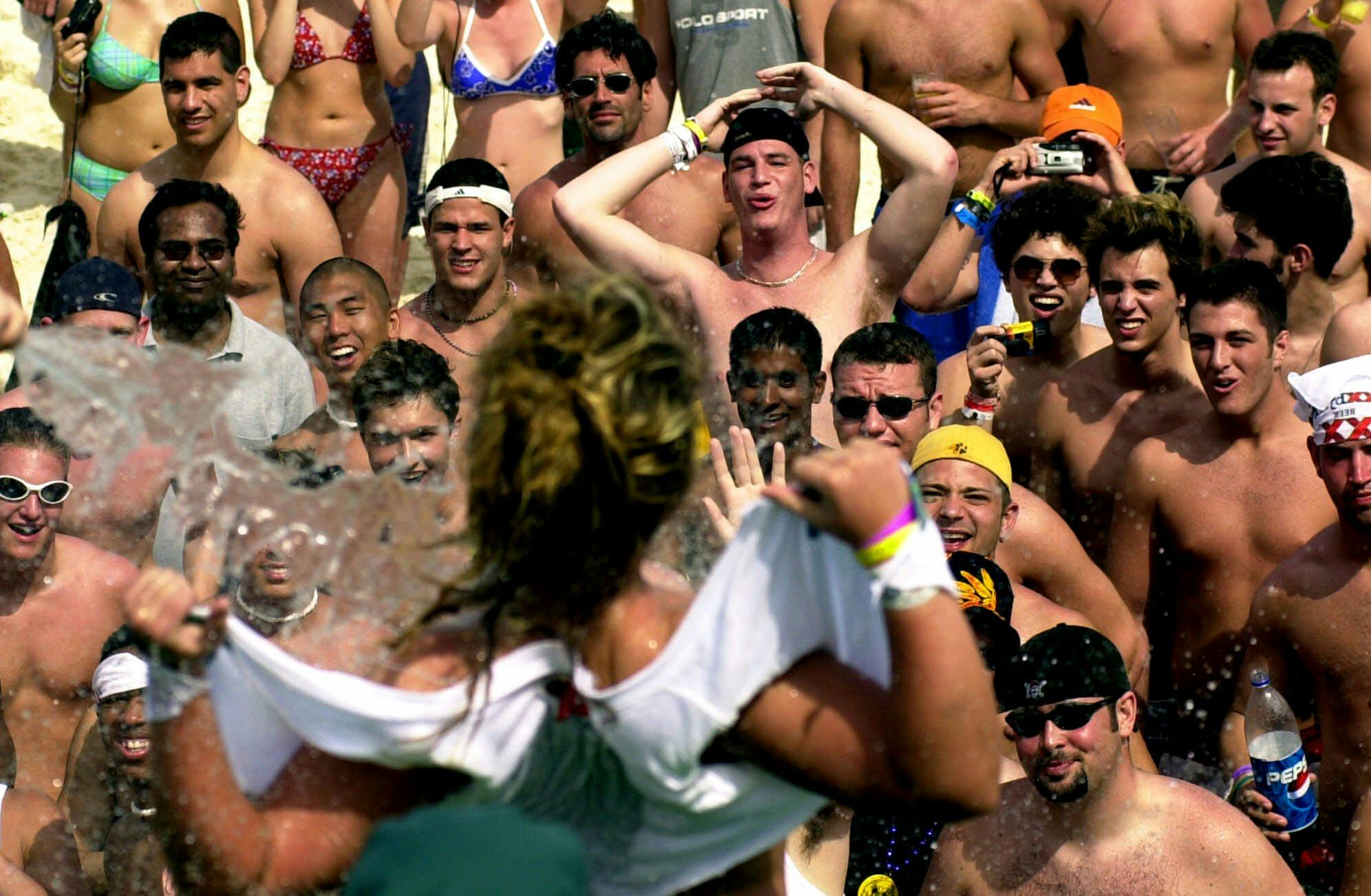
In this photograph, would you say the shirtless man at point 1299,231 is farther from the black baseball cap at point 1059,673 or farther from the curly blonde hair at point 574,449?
the curly blonde hair at point 574,449

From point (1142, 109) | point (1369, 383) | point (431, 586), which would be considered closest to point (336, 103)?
point (1142, 109)

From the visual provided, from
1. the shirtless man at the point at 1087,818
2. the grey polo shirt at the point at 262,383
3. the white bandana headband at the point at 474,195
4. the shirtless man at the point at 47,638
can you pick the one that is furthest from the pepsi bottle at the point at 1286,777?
the white bandana headband at the point at 474,195

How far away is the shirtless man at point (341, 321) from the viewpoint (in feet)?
20.4

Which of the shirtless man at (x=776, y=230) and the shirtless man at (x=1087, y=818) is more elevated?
the shirtless man at (x=776, y=230)

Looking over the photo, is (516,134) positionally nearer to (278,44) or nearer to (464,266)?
(278,44)

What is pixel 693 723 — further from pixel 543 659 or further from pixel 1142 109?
pixel 1142 109

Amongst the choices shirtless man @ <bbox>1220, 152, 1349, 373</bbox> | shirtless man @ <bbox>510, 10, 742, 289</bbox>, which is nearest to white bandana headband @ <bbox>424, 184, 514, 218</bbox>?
shirtless man @ <bbox>510, 10, 742, 289</bbox>

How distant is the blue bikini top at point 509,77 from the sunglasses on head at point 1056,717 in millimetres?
4209

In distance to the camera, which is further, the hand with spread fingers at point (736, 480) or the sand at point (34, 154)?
the sand at point (34, 154)

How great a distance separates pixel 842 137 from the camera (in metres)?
7.71

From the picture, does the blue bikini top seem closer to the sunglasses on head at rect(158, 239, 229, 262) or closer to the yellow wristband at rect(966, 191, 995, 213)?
the sunglasses on head at rect(158, 239, 229, 262)

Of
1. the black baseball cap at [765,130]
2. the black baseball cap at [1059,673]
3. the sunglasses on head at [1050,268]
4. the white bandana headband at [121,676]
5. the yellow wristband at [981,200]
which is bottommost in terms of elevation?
the white bandana headband at [121,676]

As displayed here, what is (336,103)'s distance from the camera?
7969 millimetres

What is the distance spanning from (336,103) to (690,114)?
4.84 ft
